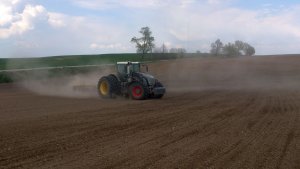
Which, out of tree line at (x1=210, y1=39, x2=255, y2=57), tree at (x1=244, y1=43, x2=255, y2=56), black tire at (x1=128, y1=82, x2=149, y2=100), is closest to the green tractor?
black tire at (x1=128, y1=82, x2=149, y2=100)

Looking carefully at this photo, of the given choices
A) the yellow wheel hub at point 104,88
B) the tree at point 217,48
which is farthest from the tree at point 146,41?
the yellow wheel hub at point 104,88

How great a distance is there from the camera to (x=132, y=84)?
872 inches

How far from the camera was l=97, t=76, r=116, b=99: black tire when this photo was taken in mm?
22730

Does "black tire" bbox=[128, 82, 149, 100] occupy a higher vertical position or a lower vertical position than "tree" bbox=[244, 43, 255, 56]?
lower

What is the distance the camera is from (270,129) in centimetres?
1290

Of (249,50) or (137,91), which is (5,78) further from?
(249,50)

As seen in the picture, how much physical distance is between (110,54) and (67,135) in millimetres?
83607

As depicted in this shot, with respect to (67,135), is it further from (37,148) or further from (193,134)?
(193,134)

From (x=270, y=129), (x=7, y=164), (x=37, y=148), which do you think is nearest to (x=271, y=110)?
(x=270, y=129)

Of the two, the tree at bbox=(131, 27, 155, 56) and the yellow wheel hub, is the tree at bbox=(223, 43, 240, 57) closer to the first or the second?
the tree at bbox=(131, 27, 155, 56)

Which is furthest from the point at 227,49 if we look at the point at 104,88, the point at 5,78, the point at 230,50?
the point at 104,88

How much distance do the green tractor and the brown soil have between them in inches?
53.1

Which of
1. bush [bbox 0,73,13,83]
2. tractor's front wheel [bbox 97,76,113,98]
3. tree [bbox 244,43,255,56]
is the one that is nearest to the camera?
tractor's front wheel [bbox 97,76,113,98]

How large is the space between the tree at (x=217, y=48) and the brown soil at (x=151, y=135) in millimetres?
53911
